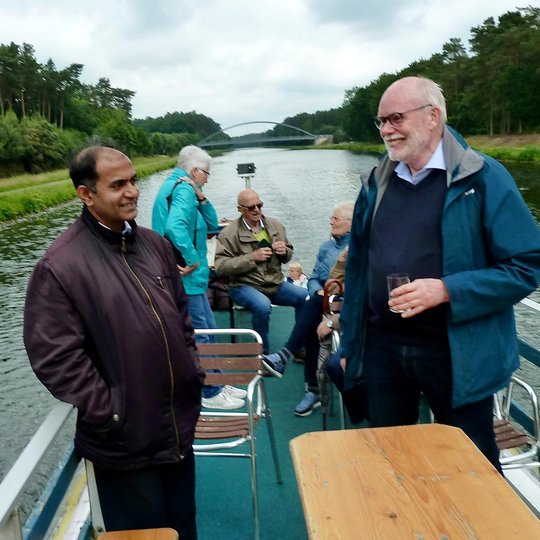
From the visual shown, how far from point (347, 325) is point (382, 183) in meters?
0.52

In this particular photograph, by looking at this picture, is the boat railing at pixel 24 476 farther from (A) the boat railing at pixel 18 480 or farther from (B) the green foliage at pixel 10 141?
(B) the green foliage at pixel 10 141

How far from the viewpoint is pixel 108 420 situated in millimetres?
1687

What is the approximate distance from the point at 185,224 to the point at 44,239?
53.6ft

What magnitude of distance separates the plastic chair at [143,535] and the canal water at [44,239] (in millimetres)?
1297

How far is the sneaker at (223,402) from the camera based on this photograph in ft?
11.8

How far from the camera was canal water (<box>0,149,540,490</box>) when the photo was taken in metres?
7.07

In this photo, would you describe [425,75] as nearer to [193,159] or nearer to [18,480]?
[193,159]

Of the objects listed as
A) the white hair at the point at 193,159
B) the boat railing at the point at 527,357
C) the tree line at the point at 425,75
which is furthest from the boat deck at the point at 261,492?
the tree line at the point at 425,75

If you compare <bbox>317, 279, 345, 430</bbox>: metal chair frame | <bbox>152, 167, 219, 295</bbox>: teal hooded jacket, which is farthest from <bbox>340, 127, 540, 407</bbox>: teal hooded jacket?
<bbox>152, 167, 219, 295</bbox>: teal hooded jacket

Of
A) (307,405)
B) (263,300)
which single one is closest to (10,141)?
(263,300)

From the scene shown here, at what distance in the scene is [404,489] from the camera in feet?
4.49

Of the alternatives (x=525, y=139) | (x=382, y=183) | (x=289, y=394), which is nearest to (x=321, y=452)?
(x=382, y=183)

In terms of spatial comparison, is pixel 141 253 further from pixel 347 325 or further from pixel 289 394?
pixel 289 394

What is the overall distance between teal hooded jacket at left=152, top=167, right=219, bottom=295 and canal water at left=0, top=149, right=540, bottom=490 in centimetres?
187
